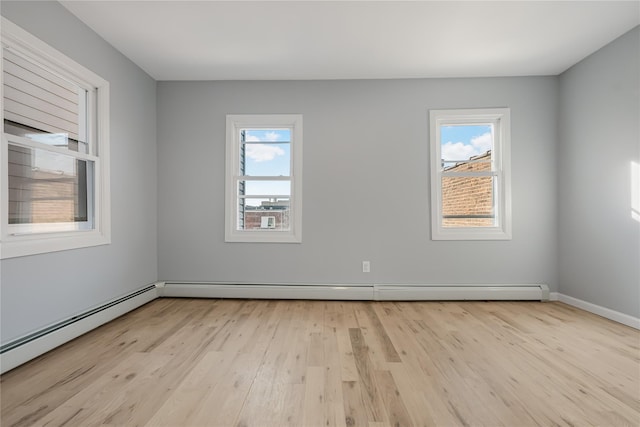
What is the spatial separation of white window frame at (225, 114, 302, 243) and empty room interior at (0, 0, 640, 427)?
0.09ft

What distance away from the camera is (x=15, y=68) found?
2.05 metres

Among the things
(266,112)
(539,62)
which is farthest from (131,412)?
(539,62)

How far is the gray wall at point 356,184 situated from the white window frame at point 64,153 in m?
0.88

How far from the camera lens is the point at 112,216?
295cm

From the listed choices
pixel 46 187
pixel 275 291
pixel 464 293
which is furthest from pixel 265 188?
pixel 464 293

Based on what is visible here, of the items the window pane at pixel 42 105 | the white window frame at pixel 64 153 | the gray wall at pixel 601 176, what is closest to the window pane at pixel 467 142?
the gray wall at pixel 601 176

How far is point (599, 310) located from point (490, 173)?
1.77 metres

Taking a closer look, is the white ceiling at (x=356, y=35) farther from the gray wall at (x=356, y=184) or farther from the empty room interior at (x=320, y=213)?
the gray wall at (x=356, y=184)

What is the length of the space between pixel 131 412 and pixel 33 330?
1240 millimetres

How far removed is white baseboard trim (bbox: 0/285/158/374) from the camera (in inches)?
75.8

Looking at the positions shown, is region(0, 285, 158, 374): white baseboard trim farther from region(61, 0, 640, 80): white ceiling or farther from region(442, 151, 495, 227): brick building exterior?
region(442, 151, 495, 227): brick building exterior

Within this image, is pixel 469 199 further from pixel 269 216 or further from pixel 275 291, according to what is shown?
pixel 275 291

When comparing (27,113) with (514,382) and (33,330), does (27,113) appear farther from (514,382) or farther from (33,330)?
(514,382)

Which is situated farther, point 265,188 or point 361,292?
point 265,188
